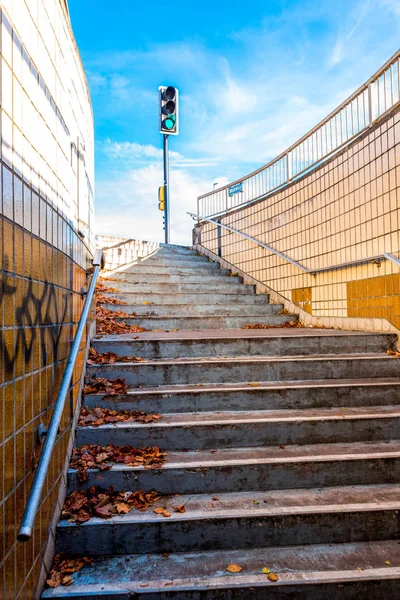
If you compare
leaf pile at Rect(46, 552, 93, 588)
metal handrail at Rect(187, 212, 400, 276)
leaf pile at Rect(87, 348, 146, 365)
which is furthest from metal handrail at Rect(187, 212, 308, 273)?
leaf pile at Rect(46, 552, 93, 588)

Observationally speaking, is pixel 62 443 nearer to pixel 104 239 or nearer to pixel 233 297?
pixel 233 297

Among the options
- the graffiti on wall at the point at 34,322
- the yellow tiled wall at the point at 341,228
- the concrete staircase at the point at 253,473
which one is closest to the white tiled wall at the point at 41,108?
the graffiti on wall at the point at 34,322

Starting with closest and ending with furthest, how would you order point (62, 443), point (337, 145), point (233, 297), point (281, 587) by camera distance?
point (281, 587), point (62, 443), point (337, 145), point (233, 297)

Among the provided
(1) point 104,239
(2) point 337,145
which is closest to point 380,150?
(2) point 337,145

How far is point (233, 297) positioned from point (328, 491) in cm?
443

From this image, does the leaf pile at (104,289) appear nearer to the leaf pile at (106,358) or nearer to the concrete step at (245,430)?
the leaf pile at (106,358)

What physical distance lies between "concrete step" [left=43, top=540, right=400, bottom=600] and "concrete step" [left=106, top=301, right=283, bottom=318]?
3.88 m

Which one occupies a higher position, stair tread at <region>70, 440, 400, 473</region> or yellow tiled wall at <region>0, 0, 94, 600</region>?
yellow tiled wall at <region>0, 0, 94, 600</region>

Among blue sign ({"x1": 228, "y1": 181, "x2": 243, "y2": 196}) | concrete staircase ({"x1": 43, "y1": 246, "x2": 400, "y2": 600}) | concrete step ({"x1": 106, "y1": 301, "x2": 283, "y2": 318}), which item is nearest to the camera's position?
concrete staircase ({"x1": 43, "y1": 246, "x2": 400, "y2": 600})

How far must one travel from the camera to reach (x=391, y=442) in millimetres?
3236

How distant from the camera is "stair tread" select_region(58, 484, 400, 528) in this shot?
2514mm

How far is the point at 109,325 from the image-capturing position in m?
5.20

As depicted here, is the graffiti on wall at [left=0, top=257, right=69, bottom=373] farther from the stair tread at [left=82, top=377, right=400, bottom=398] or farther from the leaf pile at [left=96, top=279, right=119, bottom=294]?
the leaf pile at [left=96, top=279, right=119, bottom=294]

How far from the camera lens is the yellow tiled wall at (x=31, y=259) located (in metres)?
1.67
